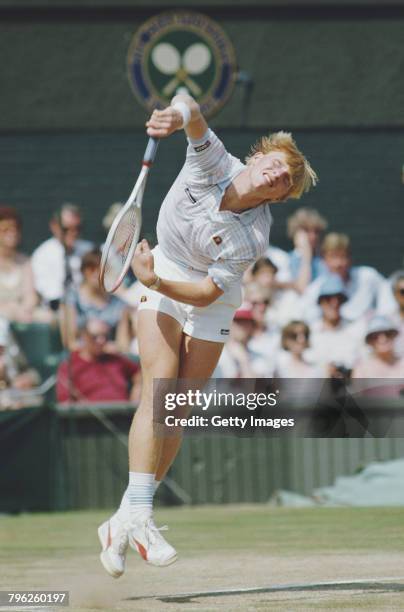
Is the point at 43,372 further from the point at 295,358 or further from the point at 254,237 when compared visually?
the point at 254,237

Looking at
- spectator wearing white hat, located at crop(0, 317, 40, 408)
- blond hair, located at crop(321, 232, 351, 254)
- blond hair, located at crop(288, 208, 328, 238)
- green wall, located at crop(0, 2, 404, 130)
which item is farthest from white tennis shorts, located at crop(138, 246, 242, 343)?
green wall, located at crop(0, 2, 404, 130)

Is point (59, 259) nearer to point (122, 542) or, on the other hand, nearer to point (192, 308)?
point (192, 308)

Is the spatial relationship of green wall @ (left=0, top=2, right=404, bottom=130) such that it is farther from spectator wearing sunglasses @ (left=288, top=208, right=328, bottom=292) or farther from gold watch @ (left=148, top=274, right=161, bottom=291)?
gold watch @ (left=148, top=274, right=161, bottom=291)

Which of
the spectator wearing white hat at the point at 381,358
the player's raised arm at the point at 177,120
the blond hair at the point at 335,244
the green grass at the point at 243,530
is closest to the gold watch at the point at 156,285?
the player's raised arm at the point at 177,120

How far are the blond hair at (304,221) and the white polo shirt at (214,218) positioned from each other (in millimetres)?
6234

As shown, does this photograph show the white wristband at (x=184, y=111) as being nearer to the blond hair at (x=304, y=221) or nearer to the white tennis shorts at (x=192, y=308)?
the white tennis shorts at (x=192, y=308)

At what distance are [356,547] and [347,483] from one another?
294 centimetres

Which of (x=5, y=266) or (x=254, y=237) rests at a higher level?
(x=5, y=266)

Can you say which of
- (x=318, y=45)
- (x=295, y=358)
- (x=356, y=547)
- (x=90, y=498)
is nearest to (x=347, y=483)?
(x=295, y=358)

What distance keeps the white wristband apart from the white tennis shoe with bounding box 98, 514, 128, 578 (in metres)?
1.67

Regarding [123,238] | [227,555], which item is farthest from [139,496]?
[227,555]

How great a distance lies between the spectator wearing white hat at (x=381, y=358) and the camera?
10289 mm

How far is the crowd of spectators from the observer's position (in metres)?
10.4

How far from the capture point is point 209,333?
5.80 m
